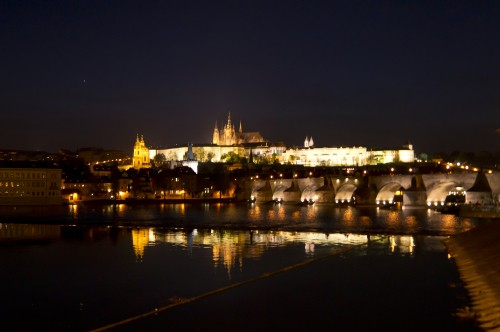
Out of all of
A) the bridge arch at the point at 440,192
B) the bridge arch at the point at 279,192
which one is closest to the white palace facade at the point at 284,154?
the bridge arch at the point at 279,192

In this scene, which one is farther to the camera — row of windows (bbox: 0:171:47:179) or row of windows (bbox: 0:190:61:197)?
row of windows (bbox: 0:171:47:179)

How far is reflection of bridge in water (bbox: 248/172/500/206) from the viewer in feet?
175

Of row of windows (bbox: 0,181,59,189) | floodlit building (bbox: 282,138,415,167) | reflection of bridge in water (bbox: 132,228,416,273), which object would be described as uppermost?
floodlit building (bbox: 282,138,415,167)

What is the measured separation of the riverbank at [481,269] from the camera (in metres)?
12.4

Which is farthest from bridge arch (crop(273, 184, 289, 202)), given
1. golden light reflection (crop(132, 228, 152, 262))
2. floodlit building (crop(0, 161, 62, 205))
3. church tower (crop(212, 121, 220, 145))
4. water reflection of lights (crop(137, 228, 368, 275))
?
church tower (crop(212, 121, 220, 145))

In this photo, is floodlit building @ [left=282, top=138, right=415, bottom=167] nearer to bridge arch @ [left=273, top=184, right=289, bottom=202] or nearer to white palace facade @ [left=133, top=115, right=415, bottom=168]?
white palace facade @ [left=133, top=115, right=415, bottom=168]

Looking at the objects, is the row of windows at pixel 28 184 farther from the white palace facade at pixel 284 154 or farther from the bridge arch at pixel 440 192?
the white palace facade at pixel 284 154

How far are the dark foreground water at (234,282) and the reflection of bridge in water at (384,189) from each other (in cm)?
2724

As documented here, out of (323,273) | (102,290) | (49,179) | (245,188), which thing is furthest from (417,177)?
(102,290)

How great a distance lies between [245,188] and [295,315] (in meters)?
80.5

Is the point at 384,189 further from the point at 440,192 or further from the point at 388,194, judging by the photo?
the point at 440,192

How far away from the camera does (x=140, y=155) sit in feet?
457

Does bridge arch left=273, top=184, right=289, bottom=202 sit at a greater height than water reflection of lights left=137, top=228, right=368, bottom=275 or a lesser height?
greater

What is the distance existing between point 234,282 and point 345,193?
6327 centimetres
